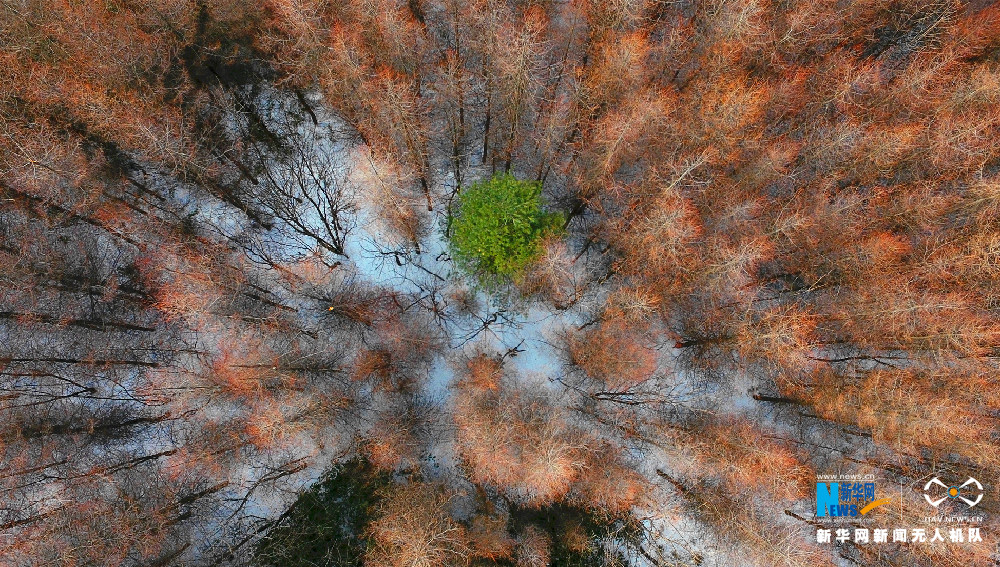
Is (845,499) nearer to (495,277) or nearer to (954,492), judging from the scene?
(954,492)

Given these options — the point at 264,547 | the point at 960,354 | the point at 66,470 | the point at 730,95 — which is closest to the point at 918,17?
the point at 730,95

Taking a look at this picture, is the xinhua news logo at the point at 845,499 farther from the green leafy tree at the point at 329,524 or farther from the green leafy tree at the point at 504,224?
the green leafy tree at the point at 329,524

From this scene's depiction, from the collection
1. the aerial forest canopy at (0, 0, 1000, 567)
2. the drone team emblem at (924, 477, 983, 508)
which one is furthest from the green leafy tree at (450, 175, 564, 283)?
the drone team emblem at (924, 477, 983, 508)

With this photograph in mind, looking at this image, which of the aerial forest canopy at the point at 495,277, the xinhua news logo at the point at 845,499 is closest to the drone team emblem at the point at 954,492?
the aerial forest canopy at the point at 495,277

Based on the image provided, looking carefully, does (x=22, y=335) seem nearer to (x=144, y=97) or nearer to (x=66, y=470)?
(x=66, y=470)

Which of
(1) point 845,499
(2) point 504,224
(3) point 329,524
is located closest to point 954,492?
(1) point 845,499

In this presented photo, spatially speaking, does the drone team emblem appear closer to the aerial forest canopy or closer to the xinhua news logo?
the aerial forest canopy
